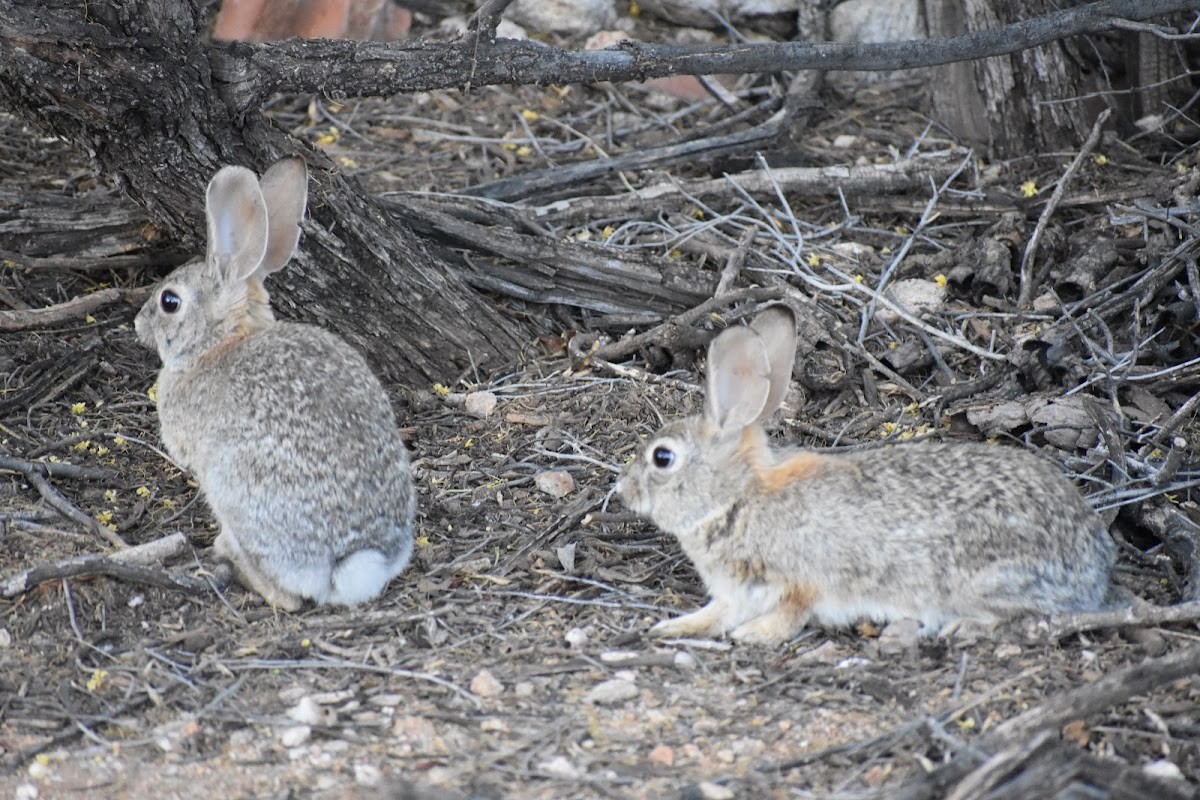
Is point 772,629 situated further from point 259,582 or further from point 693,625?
point 259,582

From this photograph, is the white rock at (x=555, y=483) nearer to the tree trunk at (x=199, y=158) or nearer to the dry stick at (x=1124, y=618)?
the tree trunk at (x=199, y=158)

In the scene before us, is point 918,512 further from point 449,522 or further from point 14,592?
point 14,592

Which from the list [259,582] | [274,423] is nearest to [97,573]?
[259,582]

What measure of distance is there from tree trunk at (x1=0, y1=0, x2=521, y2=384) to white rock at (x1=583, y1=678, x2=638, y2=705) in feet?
9.74

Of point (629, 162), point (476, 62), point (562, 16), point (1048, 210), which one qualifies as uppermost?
point (562, 16)

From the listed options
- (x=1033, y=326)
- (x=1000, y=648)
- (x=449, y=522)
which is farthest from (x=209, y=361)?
(x=1033, y=326)

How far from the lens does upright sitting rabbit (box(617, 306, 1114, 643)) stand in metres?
5.30

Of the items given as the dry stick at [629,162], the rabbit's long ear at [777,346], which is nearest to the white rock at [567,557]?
the rabbit's long ear at [777,346]

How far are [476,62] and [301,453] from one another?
6.93 feet

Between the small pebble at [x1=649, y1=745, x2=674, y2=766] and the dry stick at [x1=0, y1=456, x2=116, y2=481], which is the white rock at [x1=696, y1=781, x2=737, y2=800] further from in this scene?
the dry stick at [x1=0, y1=456, x2=116, y2=481]

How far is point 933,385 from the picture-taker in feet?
23.9

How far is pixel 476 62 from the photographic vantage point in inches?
252

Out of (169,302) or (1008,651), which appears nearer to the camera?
(1008,651)

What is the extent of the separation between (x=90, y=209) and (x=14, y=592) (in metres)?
2.95
